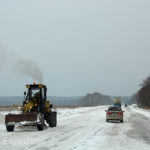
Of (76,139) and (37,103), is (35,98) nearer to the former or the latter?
(37,103)

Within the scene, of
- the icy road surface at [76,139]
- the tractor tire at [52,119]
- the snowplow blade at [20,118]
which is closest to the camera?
the icy road surface at [76,139]

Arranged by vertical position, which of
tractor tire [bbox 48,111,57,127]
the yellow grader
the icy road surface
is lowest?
the icy road surface

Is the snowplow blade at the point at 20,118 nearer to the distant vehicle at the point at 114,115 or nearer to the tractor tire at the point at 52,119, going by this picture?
the tractor tire at the point at 52,119

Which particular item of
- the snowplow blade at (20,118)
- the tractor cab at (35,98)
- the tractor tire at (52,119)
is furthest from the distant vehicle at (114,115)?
the snowplow blade at (20,118)

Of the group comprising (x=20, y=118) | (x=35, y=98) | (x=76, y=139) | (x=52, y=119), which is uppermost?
(x=35, y=98)

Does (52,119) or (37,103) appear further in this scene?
(52,119)

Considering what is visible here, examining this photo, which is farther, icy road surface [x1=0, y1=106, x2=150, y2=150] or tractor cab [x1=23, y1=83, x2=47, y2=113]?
tractor cab [x1=23, y1=83, x2=47, y2=113]

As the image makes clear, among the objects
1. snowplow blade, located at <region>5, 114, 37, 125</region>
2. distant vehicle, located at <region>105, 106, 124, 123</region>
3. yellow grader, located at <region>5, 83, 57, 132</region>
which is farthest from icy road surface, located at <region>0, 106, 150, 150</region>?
distant vehicle, located at <region>105, 106, 124, 123</region>

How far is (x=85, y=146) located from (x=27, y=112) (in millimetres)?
10613

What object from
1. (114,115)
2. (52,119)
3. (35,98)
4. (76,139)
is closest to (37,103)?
(35,98)

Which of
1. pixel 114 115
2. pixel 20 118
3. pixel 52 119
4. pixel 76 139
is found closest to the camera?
pixel 76 139

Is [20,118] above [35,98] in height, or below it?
below

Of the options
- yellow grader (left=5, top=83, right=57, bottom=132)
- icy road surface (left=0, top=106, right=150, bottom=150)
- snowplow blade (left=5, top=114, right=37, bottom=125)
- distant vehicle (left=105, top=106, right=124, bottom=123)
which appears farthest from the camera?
distant vehicle (left=105, top=106, right=124, bottom=123)

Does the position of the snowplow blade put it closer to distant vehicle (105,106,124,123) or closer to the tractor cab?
the tractor cab
